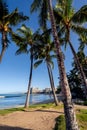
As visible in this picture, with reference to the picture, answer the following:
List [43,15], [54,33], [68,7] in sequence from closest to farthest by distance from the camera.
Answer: [54,33] → [43,15] → [68,7]

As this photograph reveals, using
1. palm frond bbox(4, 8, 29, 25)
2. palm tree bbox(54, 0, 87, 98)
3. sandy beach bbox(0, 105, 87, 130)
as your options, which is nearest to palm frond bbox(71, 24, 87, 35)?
palm tree bbox(54, 0, 87, 98)

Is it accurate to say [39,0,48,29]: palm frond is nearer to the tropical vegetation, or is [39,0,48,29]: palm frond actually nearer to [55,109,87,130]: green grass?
the tropical vegetation

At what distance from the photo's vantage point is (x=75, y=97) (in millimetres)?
58000

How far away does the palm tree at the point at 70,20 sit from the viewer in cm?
2519

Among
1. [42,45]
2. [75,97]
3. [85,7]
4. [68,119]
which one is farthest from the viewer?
[75,97]

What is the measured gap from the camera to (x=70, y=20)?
84.0 feet

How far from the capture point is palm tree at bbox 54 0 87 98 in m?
25.2

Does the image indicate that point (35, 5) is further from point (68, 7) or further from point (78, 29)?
point (78, 29)

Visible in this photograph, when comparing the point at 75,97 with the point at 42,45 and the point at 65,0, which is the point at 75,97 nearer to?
the point at 42,45

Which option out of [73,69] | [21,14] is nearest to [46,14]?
[21,14]

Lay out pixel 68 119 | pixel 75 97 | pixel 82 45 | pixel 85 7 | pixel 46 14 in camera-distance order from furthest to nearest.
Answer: pixel 75 97 → pixel 82 45 → pixel 85 7 → pixel 46 14 → pixel 68 119

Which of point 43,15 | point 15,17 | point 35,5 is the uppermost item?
point 15,17

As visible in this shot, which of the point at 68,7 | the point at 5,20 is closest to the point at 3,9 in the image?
the point at 5,20

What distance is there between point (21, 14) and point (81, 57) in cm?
2545
